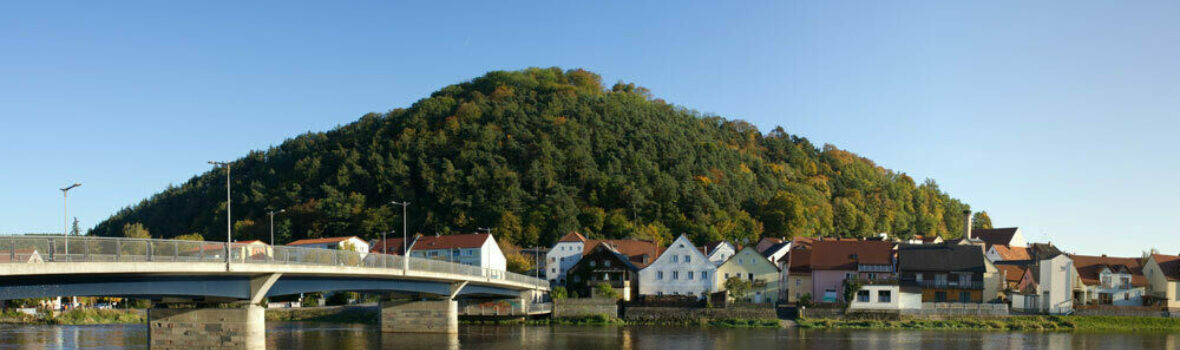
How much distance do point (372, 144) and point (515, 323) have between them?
279 ft

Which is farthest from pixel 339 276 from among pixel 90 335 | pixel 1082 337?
pixel 1082 337

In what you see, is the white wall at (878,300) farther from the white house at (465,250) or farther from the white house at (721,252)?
the white house at (465,250)

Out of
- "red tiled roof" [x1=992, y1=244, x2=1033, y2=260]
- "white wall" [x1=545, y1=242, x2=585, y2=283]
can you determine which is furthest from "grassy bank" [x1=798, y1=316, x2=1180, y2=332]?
"red tiled roof" [x1=992, y1=244, x2=1033, y2=260]

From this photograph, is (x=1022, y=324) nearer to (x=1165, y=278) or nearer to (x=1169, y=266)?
(x=1165, y=278)

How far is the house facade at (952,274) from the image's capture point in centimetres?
7331

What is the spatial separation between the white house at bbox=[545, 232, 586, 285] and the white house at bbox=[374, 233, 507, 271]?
4.72m

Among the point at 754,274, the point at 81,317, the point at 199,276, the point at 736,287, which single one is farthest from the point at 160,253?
the point at 754,274

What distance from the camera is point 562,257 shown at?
98.4 m

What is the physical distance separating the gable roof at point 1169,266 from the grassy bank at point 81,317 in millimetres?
80957

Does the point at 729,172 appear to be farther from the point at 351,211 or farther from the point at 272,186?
the point at 272,186

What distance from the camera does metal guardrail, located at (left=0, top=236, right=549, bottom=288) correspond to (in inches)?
1112

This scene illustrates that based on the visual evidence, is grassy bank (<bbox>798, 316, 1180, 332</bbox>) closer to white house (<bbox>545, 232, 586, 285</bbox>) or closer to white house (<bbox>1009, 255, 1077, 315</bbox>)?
white house (<bbox>1009, 255, 1077, 315</bbox>)

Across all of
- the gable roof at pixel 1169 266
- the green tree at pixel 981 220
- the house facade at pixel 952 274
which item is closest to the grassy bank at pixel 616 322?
the house facade at pixel 952 274

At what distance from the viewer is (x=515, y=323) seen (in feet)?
242
